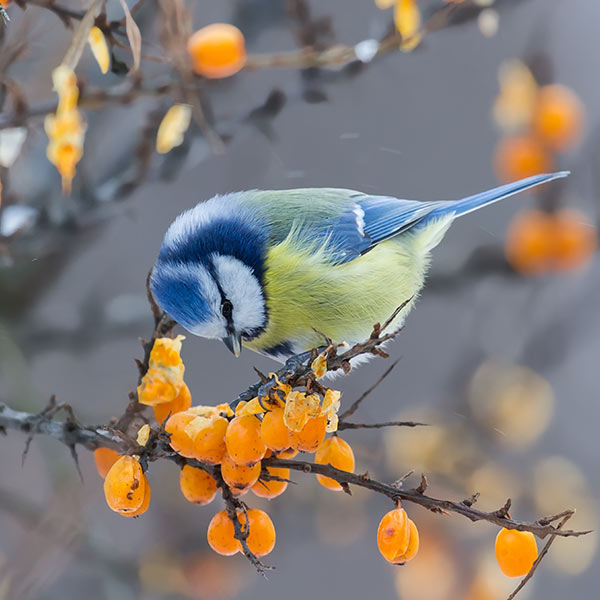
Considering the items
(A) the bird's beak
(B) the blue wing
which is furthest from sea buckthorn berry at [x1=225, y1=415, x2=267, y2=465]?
(B) the blue wing

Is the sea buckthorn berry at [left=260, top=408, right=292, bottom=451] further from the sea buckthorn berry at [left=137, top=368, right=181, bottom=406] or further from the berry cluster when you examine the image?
the sea buckthorn berry at [left=137, top=368, right=181, bottom=406]

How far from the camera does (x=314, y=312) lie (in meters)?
1.28

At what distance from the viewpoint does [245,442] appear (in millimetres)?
797

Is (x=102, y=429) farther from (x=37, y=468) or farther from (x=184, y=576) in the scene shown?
(x=37, y=468)

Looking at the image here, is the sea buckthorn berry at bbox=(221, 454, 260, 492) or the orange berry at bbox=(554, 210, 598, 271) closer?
the sea buckthorn berry at bbox=(221, 454, 260, 492)

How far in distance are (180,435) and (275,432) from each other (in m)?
0.10

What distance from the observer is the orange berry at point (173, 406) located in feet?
3.07

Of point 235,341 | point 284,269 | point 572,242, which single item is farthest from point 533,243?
point 235,341

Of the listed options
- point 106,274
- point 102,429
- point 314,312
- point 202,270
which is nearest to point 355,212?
point 314,312

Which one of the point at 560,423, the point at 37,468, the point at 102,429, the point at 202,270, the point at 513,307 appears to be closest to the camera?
the point at 102,429

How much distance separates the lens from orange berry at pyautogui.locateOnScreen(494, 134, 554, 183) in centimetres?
172

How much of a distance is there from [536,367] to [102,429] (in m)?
1.74

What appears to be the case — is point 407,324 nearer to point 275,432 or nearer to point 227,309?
point 227,309

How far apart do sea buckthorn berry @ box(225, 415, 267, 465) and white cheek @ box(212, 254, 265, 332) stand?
0.43 metres
